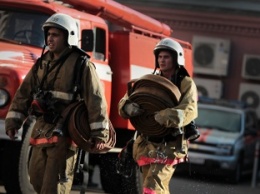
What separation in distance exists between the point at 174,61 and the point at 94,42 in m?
3.48

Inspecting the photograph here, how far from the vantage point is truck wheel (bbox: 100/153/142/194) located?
11383 mm

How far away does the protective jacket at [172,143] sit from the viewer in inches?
306

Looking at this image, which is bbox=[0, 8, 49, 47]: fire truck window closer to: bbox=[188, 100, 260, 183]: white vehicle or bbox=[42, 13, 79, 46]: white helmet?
bbox=[42, 13, 79, 46]: white helmet

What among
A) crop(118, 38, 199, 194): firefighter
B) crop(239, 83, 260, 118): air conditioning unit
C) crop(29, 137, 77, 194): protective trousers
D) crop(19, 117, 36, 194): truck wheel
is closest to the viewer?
→ crop(29, 137, 77, 194): protective trousers

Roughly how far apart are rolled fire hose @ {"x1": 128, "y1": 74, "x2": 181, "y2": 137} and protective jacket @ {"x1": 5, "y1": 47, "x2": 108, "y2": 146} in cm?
54

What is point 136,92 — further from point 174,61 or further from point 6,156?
point 6,156

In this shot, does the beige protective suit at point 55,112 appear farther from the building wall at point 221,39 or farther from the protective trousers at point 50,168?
the building wall at point 221,39

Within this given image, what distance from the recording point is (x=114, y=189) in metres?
12.3

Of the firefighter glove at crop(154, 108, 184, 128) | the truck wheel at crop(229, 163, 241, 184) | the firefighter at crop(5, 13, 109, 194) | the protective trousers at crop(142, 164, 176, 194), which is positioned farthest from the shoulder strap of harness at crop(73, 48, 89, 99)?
the truck wheel at crop(229, 163, 241, 184)

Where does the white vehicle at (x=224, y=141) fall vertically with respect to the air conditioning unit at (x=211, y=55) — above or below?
below

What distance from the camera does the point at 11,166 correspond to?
9.98 m

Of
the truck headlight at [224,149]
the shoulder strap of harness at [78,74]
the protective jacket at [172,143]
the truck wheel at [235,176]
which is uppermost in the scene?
the shoulder strap of harness at [78,74]

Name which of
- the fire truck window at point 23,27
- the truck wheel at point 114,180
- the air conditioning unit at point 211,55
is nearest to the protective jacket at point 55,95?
the fire truck window at point 23,27

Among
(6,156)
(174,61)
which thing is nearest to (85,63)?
(174,61)
